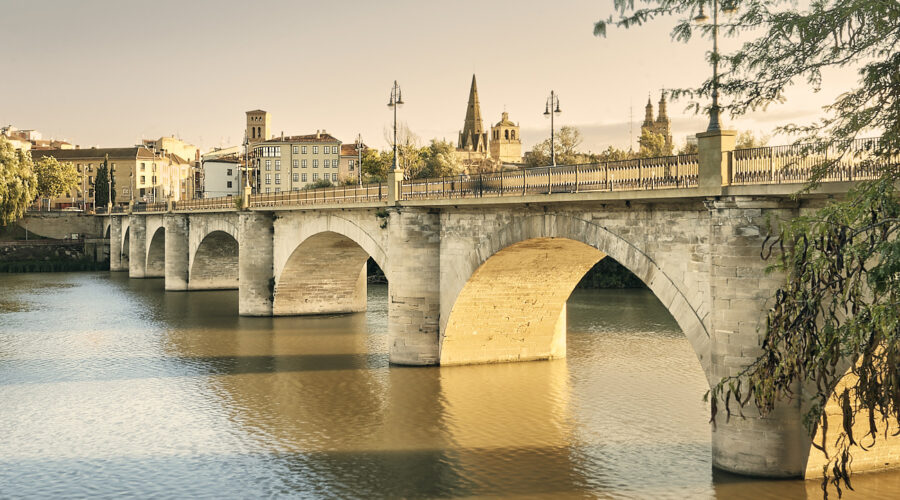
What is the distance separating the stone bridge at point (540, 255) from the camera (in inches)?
642

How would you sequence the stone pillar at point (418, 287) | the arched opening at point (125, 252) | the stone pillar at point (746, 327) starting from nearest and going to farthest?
the stone pillar at point (746, 327)
the stone pillar at point (418, 287)
the arched opening at point (125, 252)

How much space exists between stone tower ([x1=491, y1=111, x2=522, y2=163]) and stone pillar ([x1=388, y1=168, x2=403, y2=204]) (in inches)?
5351

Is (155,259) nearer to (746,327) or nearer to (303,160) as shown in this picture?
(303,160)

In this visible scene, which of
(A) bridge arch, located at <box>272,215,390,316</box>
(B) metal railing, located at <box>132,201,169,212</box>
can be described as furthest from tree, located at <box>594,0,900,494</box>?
(B) metal railing, located at <box>132,201,169,212</box>

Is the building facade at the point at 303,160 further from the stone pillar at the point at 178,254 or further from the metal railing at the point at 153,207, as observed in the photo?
the stone pillar at the point at 178,254

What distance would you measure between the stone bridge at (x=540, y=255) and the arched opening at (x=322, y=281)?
0.07 m

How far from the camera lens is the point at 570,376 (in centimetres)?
2803

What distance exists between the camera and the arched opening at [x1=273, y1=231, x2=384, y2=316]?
4366 cm

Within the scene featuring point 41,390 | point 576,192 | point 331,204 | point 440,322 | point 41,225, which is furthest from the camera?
point 41,225

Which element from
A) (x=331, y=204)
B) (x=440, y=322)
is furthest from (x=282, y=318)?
(x=440, y=322)

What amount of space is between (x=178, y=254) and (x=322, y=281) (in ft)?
68.3

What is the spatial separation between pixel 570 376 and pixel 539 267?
365 cm

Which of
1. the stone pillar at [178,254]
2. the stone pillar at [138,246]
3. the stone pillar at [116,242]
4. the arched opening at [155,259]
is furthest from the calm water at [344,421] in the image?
the stone pillar at [116,242]

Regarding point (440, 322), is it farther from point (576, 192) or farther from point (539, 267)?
point (576, 192)
